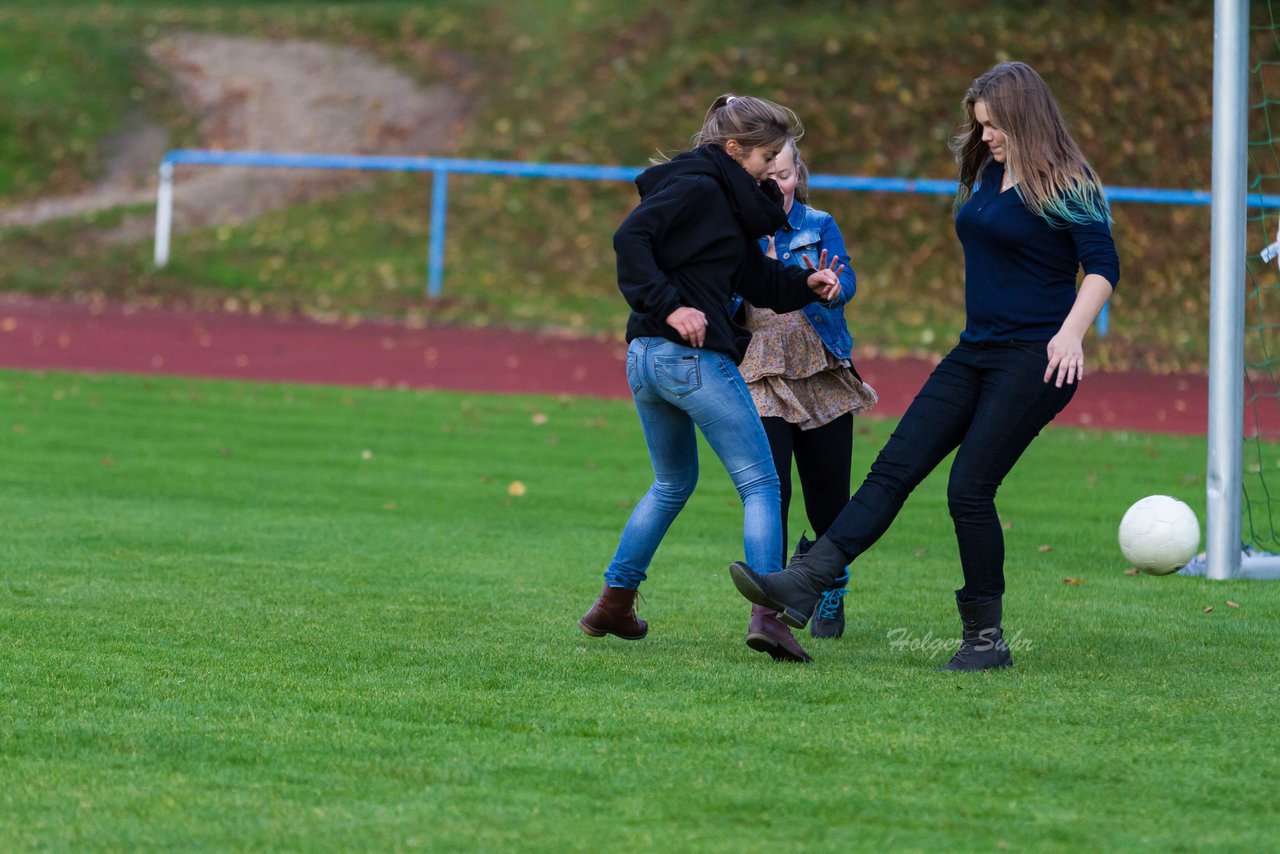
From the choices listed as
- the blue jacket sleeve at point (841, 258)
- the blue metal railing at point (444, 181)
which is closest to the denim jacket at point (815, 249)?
the blue jacket sleeve at point (841, 258)

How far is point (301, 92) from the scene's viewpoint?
1033 inches

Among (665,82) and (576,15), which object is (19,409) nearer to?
(665,82)

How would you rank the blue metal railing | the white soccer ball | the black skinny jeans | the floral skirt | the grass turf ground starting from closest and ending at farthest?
the grass turf ground → the black skinny jeans → the floral skirt → the white soccer ball → the blue metal railing

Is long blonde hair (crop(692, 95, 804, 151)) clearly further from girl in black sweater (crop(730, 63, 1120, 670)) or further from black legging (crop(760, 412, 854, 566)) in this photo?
black legging (crop(760, 412, 854, 566))

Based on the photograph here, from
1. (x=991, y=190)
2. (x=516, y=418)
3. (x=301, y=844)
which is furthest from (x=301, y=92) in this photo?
(x=301, y=844)

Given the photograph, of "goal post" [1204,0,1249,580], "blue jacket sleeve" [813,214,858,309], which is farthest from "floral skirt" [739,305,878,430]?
"goal post" [1204,0,1249,580]

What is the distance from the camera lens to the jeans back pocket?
219 inches

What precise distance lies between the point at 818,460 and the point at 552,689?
1.57 m

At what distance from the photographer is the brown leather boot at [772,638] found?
5.63m

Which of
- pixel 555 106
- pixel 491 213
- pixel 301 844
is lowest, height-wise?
pixel 301 844

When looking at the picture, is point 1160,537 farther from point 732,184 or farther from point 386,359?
point 386,359

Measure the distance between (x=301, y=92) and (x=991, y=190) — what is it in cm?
2185

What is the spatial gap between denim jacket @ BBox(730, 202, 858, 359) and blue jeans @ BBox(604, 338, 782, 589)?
0.59m

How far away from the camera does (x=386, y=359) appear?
17.3 meters
